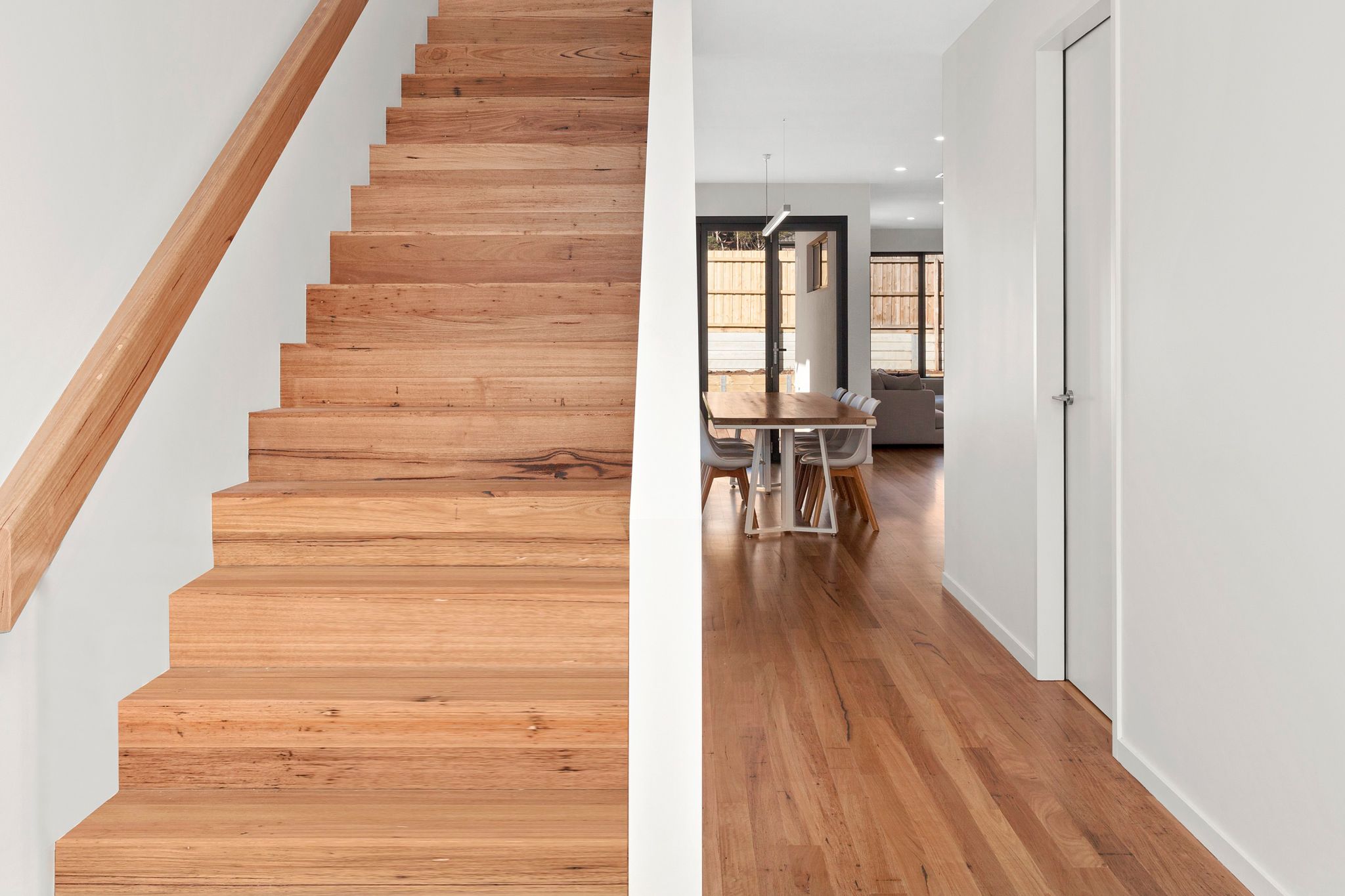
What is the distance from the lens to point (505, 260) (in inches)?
111

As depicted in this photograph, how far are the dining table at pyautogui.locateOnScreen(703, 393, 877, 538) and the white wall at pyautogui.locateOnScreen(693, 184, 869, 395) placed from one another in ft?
9.24

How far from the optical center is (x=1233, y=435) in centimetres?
202

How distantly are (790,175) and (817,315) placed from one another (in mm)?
1773

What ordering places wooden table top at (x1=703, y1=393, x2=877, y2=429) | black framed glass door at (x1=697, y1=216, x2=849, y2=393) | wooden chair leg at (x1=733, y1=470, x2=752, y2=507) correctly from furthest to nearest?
black framed glass door at (x1=697, y1=216, x2=849, y2=393) → wooden chair leg at (x1=733, y1=470, x2=752, y2=507) → wooden table top at (x1=703, y1=393, x2=877, y2=429)

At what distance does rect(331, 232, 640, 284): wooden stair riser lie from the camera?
2.78 meters

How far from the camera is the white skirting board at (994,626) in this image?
3326 millimetres

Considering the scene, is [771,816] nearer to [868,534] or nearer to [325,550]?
[325,550]

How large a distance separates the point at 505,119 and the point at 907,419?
7671mm

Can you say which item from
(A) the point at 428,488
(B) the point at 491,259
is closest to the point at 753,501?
(B) the point at 491,259

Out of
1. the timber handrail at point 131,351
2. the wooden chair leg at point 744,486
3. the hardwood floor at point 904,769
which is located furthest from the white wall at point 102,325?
the wooden chair leg at point 744,486

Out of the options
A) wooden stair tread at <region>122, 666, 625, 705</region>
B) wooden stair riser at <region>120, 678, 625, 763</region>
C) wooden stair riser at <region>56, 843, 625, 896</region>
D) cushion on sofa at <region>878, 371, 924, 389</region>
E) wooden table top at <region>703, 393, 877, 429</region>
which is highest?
cushion on sofa at <region>878, 371, 924, 389</region>

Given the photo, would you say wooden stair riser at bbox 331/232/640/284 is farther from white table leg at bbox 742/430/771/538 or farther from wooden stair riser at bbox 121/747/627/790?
white table leg at bbox 742/430/771/538

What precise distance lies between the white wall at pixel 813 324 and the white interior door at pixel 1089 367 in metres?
6.26

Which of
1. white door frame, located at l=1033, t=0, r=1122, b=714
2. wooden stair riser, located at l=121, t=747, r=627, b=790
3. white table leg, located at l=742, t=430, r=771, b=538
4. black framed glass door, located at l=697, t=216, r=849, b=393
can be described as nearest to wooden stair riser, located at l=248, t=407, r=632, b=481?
wooden stair riser, located at l=121, t=747, r=627, b=790
